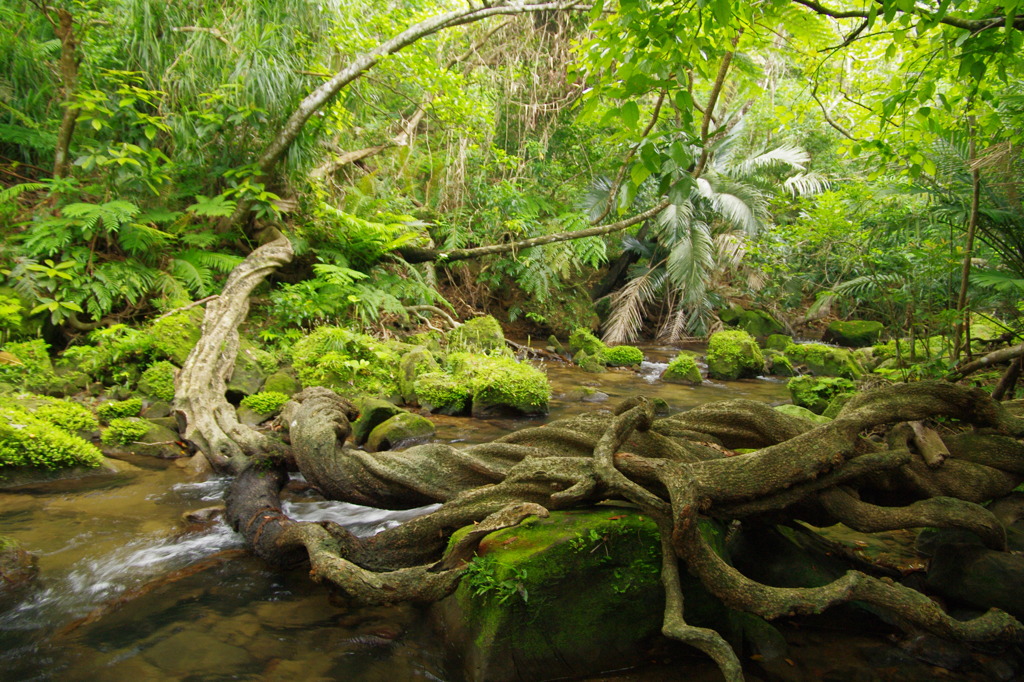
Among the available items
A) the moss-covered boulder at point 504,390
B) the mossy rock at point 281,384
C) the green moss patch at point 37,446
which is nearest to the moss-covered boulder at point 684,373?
the moss-covered boulder at point 504,390

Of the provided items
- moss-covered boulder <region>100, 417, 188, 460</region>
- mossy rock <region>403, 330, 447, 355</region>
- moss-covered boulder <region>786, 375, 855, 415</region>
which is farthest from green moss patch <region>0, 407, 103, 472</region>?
moss-covered boulder <region>786, 375, 855, 415</region>

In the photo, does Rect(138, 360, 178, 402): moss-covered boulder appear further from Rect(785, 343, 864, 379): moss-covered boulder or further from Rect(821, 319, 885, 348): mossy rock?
Rect(821, 319, 885, 348): mossy rock

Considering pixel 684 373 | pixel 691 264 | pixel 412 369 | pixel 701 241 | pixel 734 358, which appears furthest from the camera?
pixel 701 241

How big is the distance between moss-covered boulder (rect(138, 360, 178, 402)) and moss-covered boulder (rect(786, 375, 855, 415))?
7288 millimetres

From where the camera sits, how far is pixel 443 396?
7.16 m

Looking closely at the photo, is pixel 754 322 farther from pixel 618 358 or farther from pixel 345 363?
pixel 345 363

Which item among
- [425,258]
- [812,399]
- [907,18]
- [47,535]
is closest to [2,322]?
[47,535]

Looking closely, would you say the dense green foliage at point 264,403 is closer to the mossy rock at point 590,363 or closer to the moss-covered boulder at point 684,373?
the mossy rock at point 590,363

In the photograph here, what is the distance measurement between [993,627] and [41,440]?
20.2ft

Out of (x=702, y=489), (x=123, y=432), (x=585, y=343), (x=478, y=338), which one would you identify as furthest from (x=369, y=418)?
(x=585, y=343)

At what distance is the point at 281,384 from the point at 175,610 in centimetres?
Answer: 379

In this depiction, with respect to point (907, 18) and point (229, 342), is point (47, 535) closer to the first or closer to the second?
point (229, 342)

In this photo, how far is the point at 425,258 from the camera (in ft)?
35.6

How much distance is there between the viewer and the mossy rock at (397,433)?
559cm
